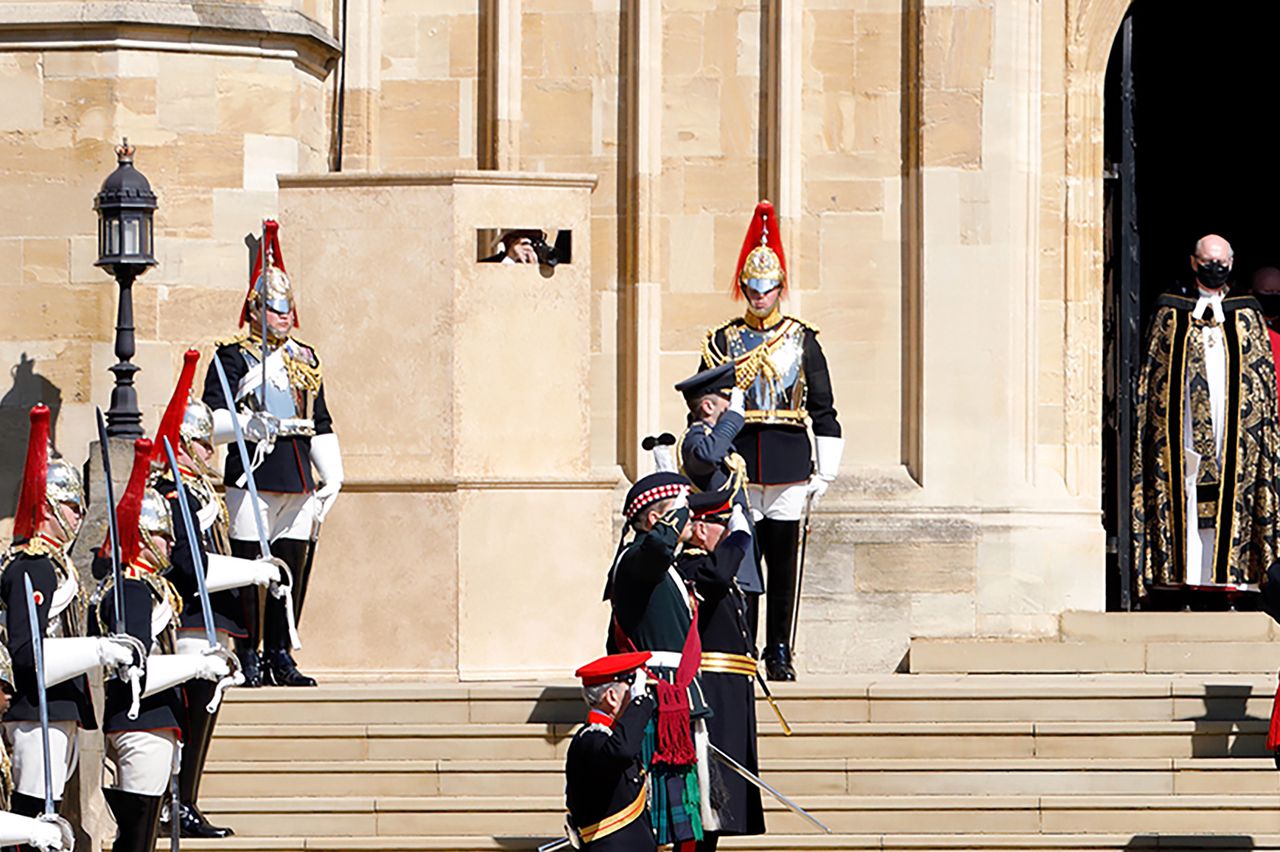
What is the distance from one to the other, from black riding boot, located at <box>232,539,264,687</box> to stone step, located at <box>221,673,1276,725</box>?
1.62ft

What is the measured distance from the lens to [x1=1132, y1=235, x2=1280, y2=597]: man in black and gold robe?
53.8ft

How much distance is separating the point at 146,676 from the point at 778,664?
3.94 metres

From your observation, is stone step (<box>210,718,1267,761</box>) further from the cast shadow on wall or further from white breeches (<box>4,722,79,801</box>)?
the cast shadow on wall

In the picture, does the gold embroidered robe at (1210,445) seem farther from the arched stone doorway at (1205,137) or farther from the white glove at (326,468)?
the arched stone doorway at (1205,137)

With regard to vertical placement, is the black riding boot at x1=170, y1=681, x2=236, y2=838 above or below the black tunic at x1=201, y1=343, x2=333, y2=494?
below

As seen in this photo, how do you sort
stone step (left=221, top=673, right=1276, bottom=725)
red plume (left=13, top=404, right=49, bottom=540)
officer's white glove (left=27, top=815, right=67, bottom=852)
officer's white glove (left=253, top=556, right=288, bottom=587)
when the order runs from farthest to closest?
stone step (left=221, top=673, right=1276, bottom=725) → officer's white glove (left=253, top=556, right=288, bottom=587) → red plume (left=13, top=404, right=49, bottom=540) → officer's white glove (left=27, top=815, right=67, bottom=852)

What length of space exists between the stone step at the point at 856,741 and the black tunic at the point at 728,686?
181 centimetres

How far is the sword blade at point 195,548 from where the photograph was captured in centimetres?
1205

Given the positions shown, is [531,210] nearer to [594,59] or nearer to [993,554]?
[594,59]

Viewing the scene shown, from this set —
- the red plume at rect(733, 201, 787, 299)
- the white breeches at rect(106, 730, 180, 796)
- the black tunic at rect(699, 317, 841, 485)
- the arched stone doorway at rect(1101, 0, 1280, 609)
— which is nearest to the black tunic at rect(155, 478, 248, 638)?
the white breeches at rect(106, 730, 180, 796)

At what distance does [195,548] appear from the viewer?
1212cm

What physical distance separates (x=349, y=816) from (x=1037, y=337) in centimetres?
552

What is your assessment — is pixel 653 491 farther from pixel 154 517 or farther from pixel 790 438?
pixel 790 438

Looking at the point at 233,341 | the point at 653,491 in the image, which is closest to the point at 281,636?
the point at 233,341
